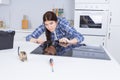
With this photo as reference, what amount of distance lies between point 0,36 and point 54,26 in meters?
0.76

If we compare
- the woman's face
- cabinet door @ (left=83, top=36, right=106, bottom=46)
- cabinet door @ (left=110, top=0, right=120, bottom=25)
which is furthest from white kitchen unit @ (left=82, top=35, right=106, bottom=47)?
the woman's face

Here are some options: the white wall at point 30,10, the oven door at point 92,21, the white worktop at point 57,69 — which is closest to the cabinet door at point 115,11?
the oven door at point 92,21

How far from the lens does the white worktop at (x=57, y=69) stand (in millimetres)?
998

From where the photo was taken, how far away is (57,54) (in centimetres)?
150

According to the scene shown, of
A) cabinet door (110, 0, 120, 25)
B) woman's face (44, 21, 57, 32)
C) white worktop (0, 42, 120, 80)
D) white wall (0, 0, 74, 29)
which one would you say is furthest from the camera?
white wall (0, 0, 74, 29)

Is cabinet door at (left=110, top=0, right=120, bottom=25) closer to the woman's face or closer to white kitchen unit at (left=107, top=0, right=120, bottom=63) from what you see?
white kitchen unit at (left=107, top=0, right=120, bottom=63)

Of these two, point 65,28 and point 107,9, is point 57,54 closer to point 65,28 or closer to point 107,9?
point 65,28

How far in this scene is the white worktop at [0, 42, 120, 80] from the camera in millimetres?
998

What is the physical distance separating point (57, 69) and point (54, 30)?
50.2 inches

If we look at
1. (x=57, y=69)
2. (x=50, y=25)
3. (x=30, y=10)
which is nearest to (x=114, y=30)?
(x=50, y=25)

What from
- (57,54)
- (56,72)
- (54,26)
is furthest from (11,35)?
(56,72)

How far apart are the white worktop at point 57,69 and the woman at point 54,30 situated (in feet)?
2.51

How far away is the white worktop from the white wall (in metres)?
2.54

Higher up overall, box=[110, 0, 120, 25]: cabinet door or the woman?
box=[110, 0, 120, 25]: cabinet door
